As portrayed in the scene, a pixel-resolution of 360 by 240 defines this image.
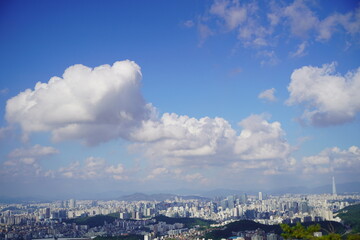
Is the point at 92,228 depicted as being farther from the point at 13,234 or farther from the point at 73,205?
the point at 73,205

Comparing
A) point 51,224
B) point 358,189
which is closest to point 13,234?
point 51,224

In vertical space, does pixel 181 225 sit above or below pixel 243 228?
below

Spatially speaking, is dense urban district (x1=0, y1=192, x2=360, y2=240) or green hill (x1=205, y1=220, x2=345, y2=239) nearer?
green hill (x1=205, y1=220, x2=345, y2=239)

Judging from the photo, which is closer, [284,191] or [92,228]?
[92,228]

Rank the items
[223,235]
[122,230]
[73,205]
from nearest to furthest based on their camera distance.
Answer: [223,235]
[122,230]
[73,205]

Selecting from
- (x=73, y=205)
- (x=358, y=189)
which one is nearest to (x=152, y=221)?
(x=73, y=205)

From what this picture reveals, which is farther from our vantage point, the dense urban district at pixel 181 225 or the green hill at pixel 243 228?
the dense urban district at pixel 181 225

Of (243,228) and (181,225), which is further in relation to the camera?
(181,225)

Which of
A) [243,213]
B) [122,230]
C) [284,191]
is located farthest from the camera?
[284,191]

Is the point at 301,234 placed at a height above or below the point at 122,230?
above
